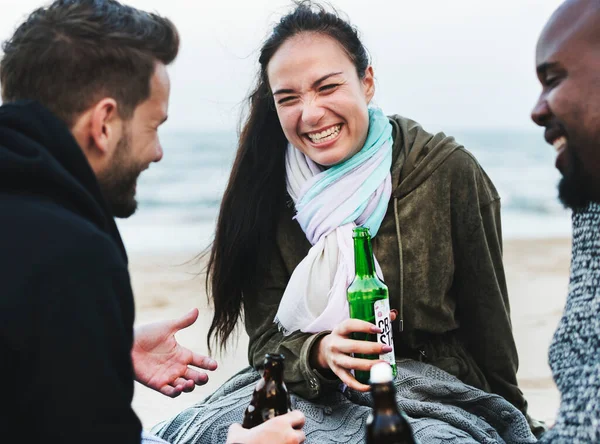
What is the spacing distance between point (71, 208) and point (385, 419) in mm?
911

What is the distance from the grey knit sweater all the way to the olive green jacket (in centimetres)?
139

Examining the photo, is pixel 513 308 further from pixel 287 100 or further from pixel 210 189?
pixel 210 189

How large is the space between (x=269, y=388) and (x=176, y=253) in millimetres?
11577

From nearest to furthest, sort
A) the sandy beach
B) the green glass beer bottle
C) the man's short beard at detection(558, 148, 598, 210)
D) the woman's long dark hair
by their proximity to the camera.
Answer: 1. the man's short beard at detection(558, 148, 598, 210)
2. the green glass beer bottle
3. the woman's long dark hair
4. the sandy beach

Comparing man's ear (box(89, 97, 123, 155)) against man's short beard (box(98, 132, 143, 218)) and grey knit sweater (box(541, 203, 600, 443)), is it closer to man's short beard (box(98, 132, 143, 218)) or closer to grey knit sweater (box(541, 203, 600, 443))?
man's short beard (box(98, 132, 143, 218))

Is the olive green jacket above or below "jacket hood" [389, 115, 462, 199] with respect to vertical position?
below

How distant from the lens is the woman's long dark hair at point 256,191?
3.89 metres

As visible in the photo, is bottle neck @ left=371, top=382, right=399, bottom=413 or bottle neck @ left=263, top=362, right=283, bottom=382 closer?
bottle neck @ left=371, top=382, right=399, bottom=413

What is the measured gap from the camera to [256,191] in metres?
4.00

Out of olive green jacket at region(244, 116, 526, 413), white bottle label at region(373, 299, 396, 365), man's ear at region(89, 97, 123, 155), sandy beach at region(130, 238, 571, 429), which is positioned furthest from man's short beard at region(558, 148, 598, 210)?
sandy beach at region(130, 238, 571, 429)

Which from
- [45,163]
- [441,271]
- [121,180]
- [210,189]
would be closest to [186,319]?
[121,180]

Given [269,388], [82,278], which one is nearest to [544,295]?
[269,388]

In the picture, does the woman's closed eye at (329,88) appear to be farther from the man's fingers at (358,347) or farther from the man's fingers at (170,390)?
the man's fingers at (170,390)

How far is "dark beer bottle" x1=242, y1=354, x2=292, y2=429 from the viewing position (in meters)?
2.62
